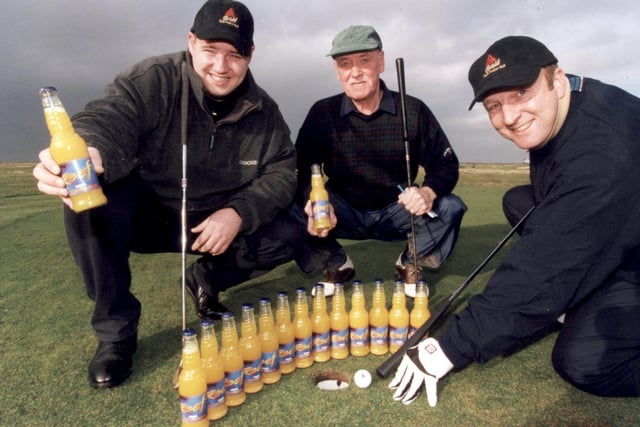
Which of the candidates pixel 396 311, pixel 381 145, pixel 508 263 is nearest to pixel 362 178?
pixel 381 145

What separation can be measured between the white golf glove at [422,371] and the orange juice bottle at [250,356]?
77 cm

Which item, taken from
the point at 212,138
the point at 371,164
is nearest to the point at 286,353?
the point at 212,138

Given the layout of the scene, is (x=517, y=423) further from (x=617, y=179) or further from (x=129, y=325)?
(x=129, y=325)

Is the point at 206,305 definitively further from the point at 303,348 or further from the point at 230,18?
the point at 230,18

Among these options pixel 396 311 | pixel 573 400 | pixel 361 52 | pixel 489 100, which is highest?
pixel 361 52

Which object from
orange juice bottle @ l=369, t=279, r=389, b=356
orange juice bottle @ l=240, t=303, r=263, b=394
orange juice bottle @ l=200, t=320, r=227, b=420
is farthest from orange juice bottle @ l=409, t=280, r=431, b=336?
orange juice bottle @ l=200, t=320, r=227, b=420

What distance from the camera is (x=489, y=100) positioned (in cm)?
271

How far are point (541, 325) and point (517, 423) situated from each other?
50 cm

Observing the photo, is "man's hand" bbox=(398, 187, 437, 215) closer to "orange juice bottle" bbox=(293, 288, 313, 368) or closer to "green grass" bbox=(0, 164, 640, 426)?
"green grass" bbox=(0, 164, 640, 426)

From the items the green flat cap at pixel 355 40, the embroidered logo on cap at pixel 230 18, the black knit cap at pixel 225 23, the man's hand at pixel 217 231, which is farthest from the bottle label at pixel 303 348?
the green flat cap at pixel 355 40

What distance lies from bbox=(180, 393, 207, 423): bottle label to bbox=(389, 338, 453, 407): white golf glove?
39.3 inches

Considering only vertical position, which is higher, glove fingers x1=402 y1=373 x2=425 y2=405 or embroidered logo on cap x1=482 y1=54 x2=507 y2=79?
embroidered logo on cap x1=482 y1=54 x2=507 y2=79

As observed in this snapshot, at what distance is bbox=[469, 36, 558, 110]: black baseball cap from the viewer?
2.48 m

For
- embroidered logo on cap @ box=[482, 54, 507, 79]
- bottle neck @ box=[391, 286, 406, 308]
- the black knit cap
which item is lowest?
bottle neck @ box=[391, 286, 406, 308]
